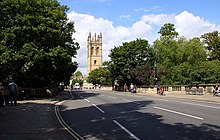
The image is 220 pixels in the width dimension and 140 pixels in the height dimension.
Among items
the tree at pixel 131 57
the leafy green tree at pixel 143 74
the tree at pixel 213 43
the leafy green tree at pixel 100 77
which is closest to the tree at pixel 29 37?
the leafy green tree at pixel 143 74

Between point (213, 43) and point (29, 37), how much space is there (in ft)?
186

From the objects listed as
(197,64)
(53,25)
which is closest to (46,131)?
(53,25)

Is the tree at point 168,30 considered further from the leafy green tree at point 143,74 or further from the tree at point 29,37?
the tree at point 29,37

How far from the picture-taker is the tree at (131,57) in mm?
80188

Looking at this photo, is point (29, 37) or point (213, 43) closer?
point (29, 37)

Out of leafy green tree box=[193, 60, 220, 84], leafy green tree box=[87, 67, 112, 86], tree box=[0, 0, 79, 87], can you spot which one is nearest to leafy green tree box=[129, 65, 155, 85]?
leafy green tree box=[193, 60, 220, 84]

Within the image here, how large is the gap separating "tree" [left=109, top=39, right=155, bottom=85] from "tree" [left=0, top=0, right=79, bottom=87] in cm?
4239

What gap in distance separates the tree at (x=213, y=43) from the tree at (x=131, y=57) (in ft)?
43.1

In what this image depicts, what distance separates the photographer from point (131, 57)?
8181 cm

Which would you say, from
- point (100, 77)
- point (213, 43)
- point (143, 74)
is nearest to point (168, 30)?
point (213, 43)

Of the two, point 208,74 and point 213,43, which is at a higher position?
point 213,43

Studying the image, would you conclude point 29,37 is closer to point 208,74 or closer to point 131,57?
point 208,74

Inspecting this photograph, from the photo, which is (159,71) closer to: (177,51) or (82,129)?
(177,51)

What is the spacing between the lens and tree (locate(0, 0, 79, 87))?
1258 inches
